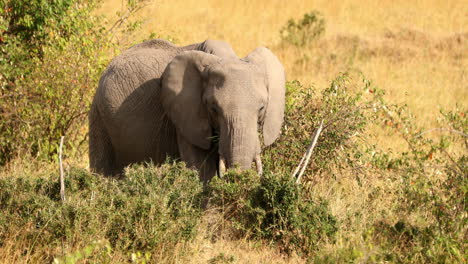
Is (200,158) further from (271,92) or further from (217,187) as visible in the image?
(271,92)

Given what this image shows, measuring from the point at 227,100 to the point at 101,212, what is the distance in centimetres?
149

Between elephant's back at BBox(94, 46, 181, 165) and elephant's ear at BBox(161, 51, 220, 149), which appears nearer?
elephant's ear at BBox(161, 51, 220, 149)

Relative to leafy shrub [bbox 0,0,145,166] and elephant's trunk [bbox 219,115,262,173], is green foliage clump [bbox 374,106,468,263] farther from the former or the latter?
leafy shrub [bbox 0,0,145,166]

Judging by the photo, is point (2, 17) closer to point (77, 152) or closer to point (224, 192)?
point (77, 152)

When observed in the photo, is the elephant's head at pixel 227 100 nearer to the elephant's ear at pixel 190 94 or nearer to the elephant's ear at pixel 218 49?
the elephant's ear at pixel 190 94

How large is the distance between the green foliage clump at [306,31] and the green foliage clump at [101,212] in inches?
467

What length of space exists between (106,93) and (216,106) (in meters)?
1.56

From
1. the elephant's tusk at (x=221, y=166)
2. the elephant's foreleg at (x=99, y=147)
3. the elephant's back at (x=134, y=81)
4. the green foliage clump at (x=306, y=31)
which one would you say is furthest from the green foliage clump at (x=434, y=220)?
the green foliage clump at (x=306, y=31)

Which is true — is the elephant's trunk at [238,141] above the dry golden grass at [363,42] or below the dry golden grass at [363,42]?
above

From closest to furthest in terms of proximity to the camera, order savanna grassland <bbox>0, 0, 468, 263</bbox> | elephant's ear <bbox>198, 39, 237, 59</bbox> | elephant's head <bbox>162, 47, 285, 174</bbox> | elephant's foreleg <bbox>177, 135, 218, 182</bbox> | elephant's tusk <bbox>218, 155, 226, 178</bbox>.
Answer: savanna grassland <bbox>0, 0, 468, 263</bbox> → elephant's head <bbox>162, 47, 285, 174</bbox> → elephant's tusk <bbox>218, 155, 226, 178</bbox> → elephant's foreleg <bbox>177, 135, 218, 182</bbox> → elephant's ear <bbox>198, 39, 237, 59</bbox>

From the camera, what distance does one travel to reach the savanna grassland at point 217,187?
244 inches

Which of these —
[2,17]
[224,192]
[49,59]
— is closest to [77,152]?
[49,59]

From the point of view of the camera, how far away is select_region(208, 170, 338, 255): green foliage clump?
6.68m

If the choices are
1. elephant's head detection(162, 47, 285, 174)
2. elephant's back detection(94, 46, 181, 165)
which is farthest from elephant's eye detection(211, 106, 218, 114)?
elephant's back detection(94, 46, 181, 165)
